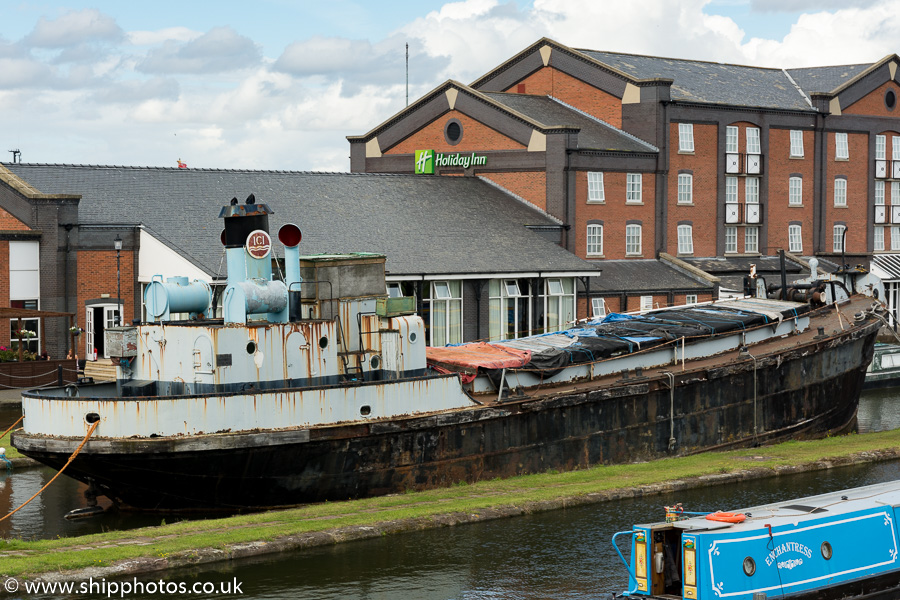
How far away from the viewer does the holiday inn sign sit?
182ft

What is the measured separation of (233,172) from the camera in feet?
158

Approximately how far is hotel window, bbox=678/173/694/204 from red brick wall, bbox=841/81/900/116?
12.4 metres

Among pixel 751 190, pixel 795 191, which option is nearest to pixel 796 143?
pixel 795 191

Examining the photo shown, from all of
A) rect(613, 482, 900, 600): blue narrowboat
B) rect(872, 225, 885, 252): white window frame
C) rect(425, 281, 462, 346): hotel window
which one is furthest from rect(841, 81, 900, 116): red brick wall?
rect(613, 482, 900, 600): blue narrowboat

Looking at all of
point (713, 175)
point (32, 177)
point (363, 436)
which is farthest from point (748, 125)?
point (363, 436)

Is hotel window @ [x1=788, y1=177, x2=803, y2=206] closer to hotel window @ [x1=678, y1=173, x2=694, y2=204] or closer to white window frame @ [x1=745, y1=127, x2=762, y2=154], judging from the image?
white window frame @ [x1=745, y1=127, x2=762, y2=154]

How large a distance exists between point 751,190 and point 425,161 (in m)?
18.3

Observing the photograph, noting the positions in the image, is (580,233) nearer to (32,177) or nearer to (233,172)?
(233,172)

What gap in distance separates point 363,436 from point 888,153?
5145cm

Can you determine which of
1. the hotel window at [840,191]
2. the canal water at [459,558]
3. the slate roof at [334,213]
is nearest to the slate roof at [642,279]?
the slate roof at [334,213]

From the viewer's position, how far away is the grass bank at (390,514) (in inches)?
810

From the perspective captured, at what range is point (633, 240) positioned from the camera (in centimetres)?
5606

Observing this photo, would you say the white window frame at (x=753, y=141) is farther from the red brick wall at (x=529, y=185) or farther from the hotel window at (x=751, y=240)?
the red brick wall at (x=529, y=185)

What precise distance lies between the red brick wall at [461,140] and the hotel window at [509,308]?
961cm
